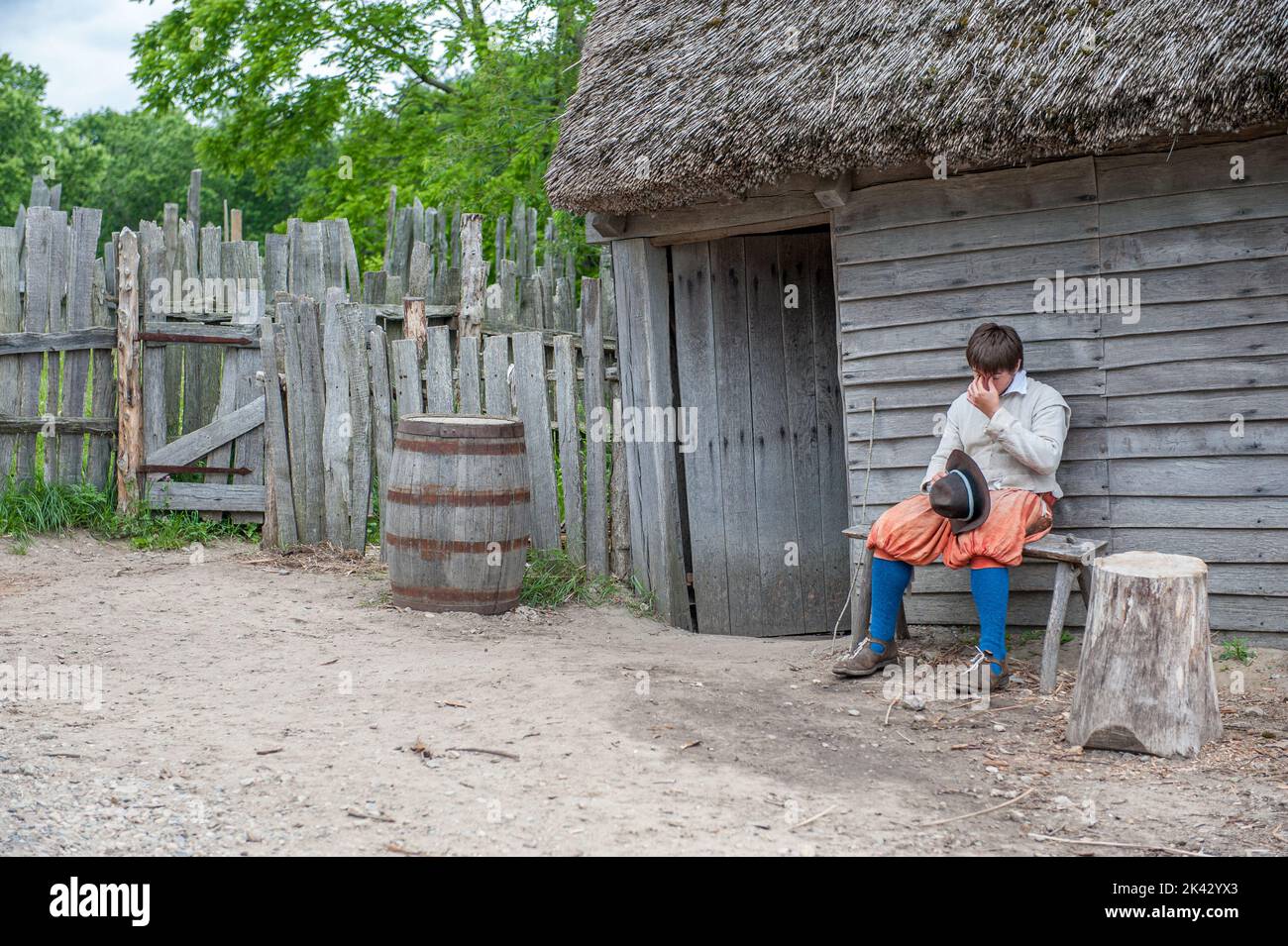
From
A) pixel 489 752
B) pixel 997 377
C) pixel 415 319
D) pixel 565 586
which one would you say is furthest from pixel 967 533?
pixel 415 319

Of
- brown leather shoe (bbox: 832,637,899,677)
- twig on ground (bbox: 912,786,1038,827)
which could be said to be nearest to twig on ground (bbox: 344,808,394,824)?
twig on ground (bbox: 912,786,1038,827)

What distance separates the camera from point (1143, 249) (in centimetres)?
514

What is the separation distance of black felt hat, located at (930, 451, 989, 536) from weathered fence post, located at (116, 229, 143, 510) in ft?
16.9

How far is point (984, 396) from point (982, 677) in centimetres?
117

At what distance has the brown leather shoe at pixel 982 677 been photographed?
4848 mm

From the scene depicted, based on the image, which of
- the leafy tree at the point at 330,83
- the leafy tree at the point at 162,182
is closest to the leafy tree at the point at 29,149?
the leafy tree at the point at 162,182

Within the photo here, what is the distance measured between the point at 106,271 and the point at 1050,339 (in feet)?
19.1

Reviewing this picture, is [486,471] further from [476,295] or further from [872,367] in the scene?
[476,295]

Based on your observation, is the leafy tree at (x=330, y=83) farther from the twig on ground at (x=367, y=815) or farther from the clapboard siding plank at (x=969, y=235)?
the twig on ground at (x=367, y=815)

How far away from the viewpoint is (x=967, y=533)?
4863 mm

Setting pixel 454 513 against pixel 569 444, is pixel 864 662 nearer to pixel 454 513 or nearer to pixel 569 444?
pixel 454 513

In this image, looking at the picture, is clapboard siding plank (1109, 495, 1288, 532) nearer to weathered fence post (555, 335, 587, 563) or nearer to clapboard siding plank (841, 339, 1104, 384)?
clapboard siding plank (841, 339, 1104, 384)

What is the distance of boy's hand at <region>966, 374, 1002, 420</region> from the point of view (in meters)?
4.97

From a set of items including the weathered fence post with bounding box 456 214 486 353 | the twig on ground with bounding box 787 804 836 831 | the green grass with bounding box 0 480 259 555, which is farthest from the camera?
the weathered fence post with bounding box 456 214 486 353
